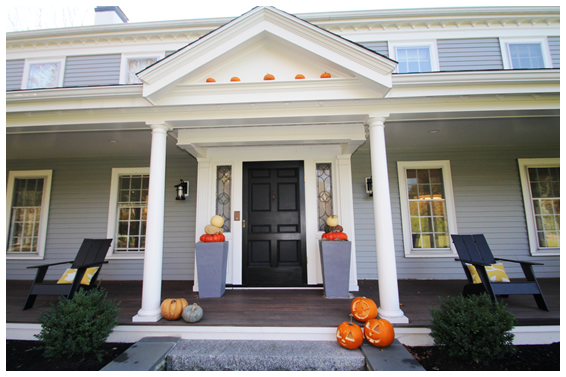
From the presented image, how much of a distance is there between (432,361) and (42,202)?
6611 mm

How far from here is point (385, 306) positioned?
2898mm

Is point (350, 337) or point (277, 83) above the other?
point (277, 83)

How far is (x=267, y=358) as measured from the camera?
241cm

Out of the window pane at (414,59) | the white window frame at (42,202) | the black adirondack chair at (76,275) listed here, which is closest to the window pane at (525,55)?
the window pane at (414,59)

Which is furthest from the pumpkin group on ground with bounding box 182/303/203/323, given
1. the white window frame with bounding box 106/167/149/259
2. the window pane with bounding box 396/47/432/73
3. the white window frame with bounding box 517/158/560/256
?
the white window frame with bounding box 517/158/560/256

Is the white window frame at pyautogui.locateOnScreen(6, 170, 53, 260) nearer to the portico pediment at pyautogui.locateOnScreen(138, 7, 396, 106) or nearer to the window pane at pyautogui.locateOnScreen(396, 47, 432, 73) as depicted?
the portico pediment at pyautogui.locateOnScreen(138, 7, 396, 106)

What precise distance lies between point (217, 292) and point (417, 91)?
3.42 metres

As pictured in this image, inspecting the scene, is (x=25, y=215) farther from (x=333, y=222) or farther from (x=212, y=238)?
(x=333, y=222)

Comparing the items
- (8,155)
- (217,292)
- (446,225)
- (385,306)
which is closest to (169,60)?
(217,292)

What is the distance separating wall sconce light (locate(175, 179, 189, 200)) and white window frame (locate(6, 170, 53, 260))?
2531 millimetres

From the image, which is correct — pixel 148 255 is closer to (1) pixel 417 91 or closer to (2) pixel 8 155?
(1) pixel 417 91

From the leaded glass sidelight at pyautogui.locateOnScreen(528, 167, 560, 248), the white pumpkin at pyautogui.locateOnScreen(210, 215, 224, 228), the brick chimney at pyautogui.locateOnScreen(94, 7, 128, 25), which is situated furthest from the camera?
the brick chimney at pyautogui.locateOnScreen(94, 7, 128, 25)

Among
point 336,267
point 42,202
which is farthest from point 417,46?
point 42,202

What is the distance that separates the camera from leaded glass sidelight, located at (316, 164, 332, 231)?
4477 millimetres
